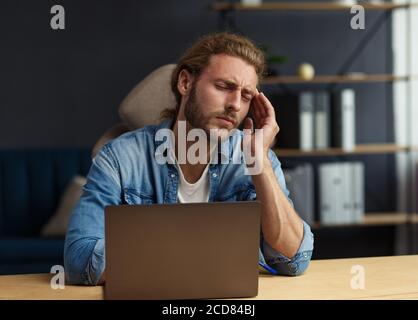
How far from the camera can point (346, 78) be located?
4.74 m

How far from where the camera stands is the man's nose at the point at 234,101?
2.01 m

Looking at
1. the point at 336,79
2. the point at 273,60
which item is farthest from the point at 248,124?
the point at 336,79

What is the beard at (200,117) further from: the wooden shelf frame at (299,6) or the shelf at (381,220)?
the shelf at (381,220)

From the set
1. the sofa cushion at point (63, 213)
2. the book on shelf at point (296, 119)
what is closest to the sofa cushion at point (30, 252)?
the sofa cushion at point (63, 213)

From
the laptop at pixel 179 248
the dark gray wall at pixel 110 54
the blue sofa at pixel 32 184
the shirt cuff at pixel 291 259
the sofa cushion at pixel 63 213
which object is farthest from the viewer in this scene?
the dark gray wall at pixel 110 54

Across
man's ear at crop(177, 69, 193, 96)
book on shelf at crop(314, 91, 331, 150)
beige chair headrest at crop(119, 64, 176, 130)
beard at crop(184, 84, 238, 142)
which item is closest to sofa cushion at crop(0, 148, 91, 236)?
book on shelf at crop(314, 91, 331, 150)

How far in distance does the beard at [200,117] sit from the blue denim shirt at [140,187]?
2.8 inches

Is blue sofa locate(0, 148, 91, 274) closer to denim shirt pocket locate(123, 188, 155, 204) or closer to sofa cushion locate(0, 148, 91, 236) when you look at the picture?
sofa cushion locate(0, 148, 91, 236)

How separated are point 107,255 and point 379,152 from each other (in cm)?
377

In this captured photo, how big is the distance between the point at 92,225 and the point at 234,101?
0.50 metres

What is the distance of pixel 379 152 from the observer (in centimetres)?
496

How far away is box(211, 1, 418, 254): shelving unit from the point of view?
468 cm

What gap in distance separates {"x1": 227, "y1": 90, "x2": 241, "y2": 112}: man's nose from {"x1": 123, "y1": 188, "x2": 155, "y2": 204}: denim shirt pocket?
12.6 inches

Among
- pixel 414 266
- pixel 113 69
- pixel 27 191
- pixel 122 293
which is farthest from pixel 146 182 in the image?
pixel 113 69
